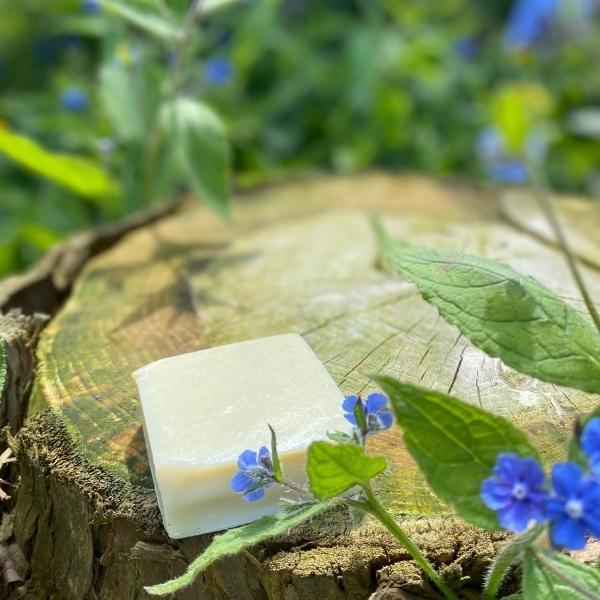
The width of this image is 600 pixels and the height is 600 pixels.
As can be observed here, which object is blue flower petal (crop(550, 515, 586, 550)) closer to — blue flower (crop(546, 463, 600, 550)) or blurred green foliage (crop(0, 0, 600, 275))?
blue flower (crop(546, 463, 600, 550))

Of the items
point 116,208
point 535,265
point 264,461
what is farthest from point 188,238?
point 264,461

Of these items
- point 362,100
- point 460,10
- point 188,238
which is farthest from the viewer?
point 460,10

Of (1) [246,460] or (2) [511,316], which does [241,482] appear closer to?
(1) [246,460]

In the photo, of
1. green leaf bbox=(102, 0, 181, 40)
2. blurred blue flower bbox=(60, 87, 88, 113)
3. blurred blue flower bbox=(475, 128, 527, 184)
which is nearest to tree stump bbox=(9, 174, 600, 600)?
green leaf bbox=(102, 0, 181, 40)

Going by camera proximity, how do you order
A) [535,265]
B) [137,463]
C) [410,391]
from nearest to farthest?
[410,391] < [137,463] < [535,265]

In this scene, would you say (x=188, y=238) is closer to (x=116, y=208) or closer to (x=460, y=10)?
(x=116, y=208)
